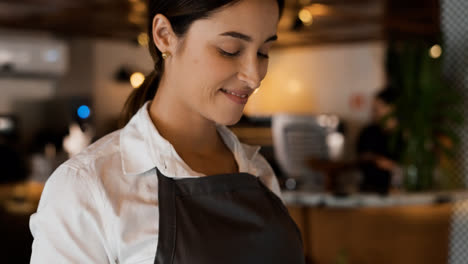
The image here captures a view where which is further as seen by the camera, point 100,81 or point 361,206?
point 100,81

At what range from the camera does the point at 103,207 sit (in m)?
0.88

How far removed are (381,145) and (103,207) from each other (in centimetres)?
425

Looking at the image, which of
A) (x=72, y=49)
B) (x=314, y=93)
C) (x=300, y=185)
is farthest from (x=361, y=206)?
Answer: (x=314, y=93)

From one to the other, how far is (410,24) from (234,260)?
654 cm

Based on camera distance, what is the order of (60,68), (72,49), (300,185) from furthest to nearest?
(72,49) < (60,68) < (300,185)

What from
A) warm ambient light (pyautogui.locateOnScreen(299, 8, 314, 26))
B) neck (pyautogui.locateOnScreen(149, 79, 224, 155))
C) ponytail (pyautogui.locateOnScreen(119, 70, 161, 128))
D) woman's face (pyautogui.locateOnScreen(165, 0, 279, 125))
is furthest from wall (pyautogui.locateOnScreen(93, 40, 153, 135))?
woman's face (pyautogui.locateOnScreen(165, 0, 279, 125))

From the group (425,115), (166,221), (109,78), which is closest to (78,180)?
(166,221)

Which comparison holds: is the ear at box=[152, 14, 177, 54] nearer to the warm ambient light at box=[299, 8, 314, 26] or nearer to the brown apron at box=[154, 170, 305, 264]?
the brown apron at box=[154, 170, 305, 264]

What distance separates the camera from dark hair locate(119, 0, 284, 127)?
3.14 ft

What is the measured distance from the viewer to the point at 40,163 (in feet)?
17.4

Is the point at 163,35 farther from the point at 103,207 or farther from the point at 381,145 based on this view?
the point at 381,145

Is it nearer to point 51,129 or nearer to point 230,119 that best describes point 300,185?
point 230,119

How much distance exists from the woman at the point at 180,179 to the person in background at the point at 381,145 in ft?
10.6

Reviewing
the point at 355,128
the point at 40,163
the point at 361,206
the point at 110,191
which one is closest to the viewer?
the point at 110,191
